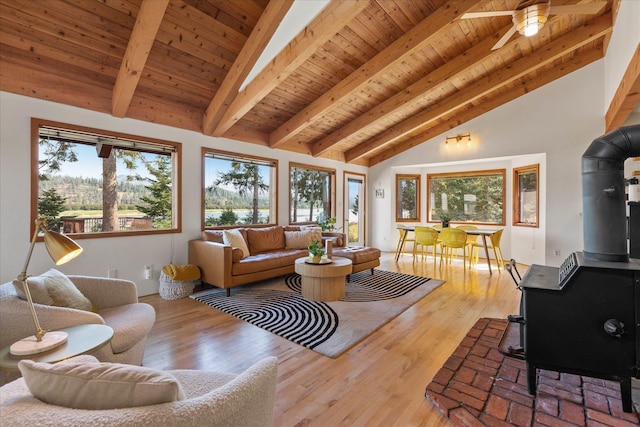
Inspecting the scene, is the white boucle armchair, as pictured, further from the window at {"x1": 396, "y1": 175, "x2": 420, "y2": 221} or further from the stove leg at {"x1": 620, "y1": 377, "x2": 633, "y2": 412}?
the window at {"x1": 396, "y1": 175, "x2": 420, "y2": 221}

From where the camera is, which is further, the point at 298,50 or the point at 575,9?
the point at 298,50

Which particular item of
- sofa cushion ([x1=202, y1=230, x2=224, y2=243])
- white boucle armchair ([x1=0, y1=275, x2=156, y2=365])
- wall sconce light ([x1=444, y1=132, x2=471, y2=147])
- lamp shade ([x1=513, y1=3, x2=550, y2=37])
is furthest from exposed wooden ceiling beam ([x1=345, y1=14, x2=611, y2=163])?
white boucle armchair ([x1=0, y1=275, x2=156, y2=365])

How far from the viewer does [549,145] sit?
16.9 ft

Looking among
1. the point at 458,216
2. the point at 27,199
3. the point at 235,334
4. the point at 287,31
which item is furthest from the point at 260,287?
the point at 458,216

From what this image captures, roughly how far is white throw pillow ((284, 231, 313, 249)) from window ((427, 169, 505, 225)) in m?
2.95

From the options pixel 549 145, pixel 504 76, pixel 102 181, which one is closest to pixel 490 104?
pixel 504 76

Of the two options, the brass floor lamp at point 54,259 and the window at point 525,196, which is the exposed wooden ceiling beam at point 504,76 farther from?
the brass floor lamp at point 54,259

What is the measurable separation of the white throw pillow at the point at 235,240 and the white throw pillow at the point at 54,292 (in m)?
2.08

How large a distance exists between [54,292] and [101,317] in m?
0.33

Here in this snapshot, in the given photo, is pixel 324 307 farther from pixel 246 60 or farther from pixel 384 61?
pixel 384 61

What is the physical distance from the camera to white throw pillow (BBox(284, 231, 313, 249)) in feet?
16.8

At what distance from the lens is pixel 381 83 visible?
468 centimetres

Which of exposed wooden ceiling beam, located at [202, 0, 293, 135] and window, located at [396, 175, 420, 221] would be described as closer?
exposed wooden ceiling beam, located at [202, 0, 293, 135]

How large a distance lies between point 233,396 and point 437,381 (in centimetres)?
162
